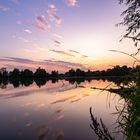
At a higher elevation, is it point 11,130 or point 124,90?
point 124,90

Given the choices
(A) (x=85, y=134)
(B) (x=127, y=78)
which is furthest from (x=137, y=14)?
(B) (x=127, y=78)

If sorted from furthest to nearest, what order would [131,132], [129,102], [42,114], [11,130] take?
[42,114] < [11,130] < [129,102] < [131,132]

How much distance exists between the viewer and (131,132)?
9.30 feet

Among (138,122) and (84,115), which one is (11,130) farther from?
(138,122)

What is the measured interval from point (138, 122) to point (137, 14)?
19699 mm

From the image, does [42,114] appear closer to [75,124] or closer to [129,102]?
[75,124]

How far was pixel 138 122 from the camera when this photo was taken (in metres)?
2.87

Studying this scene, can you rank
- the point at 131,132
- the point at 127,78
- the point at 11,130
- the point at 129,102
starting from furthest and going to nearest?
1. the point at 11,130
2. the point at 127,78
3. the point at 129,102
4. the point at 131,132

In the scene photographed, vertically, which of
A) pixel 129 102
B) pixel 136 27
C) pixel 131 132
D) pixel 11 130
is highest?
pixel 136 27

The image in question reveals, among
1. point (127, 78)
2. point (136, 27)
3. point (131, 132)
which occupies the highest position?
point (136, 27)

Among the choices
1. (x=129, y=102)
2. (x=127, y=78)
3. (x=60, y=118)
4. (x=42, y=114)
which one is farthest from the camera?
(x=42, y=114)

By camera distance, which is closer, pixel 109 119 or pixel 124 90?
pixel 124 90

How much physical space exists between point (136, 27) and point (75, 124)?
26.5 ft

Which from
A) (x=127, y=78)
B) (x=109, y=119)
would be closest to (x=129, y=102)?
(x=127, y=78)
